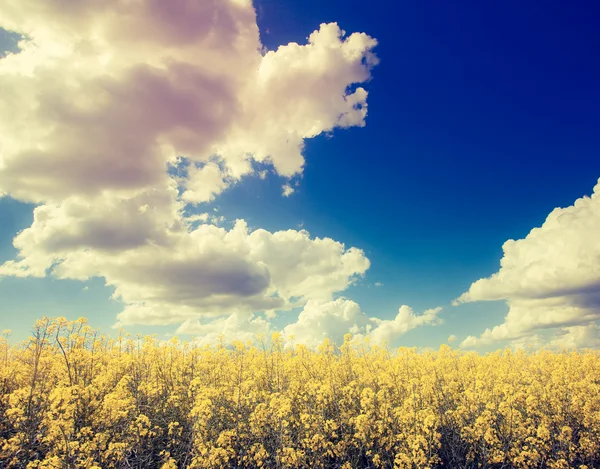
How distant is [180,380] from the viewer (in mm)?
18453

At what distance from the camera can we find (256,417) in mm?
14219

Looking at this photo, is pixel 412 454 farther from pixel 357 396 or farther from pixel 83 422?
pixel 83 422

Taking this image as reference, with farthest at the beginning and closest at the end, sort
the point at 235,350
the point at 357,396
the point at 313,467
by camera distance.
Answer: the point at 235,350, the point at 357,396, the point at 313,467

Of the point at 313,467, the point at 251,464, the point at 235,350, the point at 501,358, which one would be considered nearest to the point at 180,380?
the point at 235,350

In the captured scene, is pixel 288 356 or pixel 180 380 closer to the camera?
pixel 180 380

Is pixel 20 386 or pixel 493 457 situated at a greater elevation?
pixel 20 386

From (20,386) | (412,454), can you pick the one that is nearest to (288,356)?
(412,454)

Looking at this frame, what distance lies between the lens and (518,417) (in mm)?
15992

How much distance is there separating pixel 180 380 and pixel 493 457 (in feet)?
48.1

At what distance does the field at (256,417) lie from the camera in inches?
479

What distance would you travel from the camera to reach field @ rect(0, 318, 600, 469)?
12172 millimetres

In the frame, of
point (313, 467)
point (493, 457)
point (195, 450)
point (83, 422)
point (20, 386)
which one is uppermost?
point (20, 386)

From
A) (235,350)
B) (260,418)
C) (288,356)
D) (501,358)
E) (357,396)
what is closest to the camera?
(260,418)

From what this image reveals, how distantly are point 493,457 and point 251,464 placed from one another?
31.8 ft
